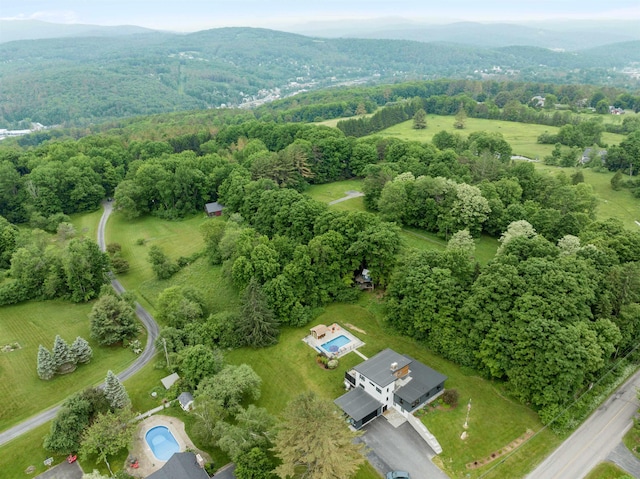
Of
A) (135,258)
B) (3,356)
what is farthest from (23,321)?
(135,258)

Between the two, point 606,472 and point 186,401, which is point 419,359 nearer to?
point 606,472

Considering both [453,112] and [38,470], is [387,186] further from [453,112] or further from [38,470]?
[453,112]

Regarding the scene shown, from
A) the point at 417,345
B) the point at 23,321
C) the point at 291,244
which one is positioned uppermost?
the point at 291,244

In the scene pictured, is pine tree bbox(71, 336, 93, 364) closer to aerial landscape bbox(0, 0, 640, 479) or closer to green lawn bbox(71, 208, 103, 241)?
aerial landscape bbox(0, 0, 640, 479)

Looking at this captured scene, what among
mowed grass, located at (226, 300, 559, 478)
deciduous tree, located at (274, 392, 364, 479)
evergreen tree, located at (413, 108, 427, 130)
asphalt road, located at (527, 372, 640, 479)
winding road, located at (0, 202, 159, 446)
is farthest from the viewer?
evergreen tree, located at (413, 108, 427, 130)

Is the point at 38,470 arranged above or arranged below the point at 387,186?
below

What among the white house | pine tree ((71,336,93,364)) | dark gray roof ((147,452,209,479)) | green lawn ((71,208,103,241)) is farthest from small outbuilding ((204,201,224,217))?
dark gray roof ((147,452,209,479))

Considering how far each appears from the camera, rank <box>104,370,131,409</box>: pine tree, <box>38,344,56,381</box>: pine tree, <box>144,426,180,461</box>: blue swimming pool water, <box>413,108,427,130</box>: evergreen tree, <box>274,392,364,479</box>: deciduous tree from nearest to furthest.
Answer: <box>274,392,364,479</box>: deciduous tree, <box>144,426,180,461</box>: blue swimming pool water, <box>104,370,131,409</box>: pine tree, <box>38,344,56,381</box>: pine tree, <box>413,108,427,130</box>: evergreen tree

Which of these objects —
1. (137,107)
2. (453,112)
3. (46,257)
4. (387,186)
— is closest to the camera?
(46,257)
